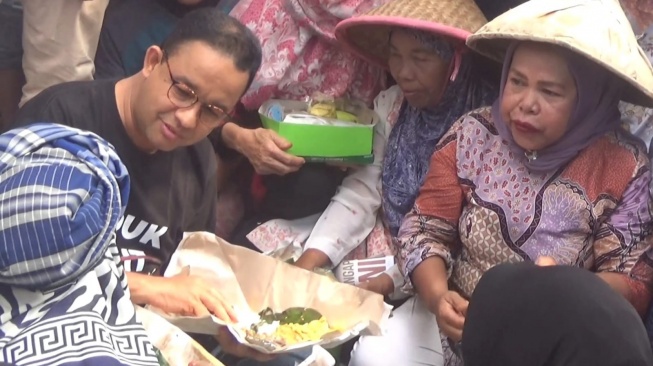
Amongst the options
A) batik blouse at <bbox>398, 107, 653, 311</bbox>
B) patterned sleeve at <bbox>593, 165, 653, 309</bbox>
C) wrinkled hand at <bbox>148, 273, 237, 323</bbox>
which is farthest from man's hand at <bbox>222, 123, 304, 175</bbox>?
patterned sleeve at <bbox>593, 165, 653, 309</bbox>

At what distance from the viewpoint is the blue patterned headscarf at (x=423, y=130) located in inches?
76.5

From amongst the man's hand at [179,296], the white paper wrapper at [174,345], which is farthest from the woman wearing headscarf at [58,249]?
the man's hand at [179,296]

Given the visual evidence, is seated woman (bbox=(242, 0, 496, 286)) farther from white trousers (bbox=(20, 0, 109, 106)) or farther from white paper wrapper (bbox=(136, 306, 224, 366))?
white paper wrapper (bbox=(136, 306, 224, 366))

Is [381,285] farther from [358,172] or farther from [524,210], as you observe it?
[524,210]

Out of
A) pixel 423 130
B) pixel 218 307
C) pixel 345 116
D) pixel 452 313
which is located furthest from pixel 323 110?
pixel 218 307

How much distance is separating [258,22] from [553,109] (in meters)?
0.86

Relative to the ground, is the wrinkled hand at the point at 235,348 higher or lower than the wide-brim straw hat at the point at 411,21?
lower

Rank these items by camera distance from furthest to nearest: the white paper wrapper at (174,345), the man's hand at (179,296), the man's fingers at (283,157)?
the man's fingers at (283,157) < the man's hand at (179,296) < the white paper wrapper at (174,345)

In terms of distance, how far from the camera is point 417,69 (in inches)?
75.7

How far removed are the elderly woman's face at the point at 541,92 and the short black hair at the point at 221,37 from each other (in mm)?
520

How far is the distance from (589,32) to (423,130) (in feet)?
1.82

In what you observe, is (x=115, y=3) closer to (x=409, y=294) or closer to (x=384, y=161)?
(x=384, y=161)

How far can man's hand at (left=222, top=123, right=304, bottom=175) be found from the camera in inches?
79.0

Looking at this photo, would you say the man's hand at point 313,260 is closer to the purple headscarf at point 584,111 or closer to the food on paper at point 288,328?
the food on paper at point 288,328
